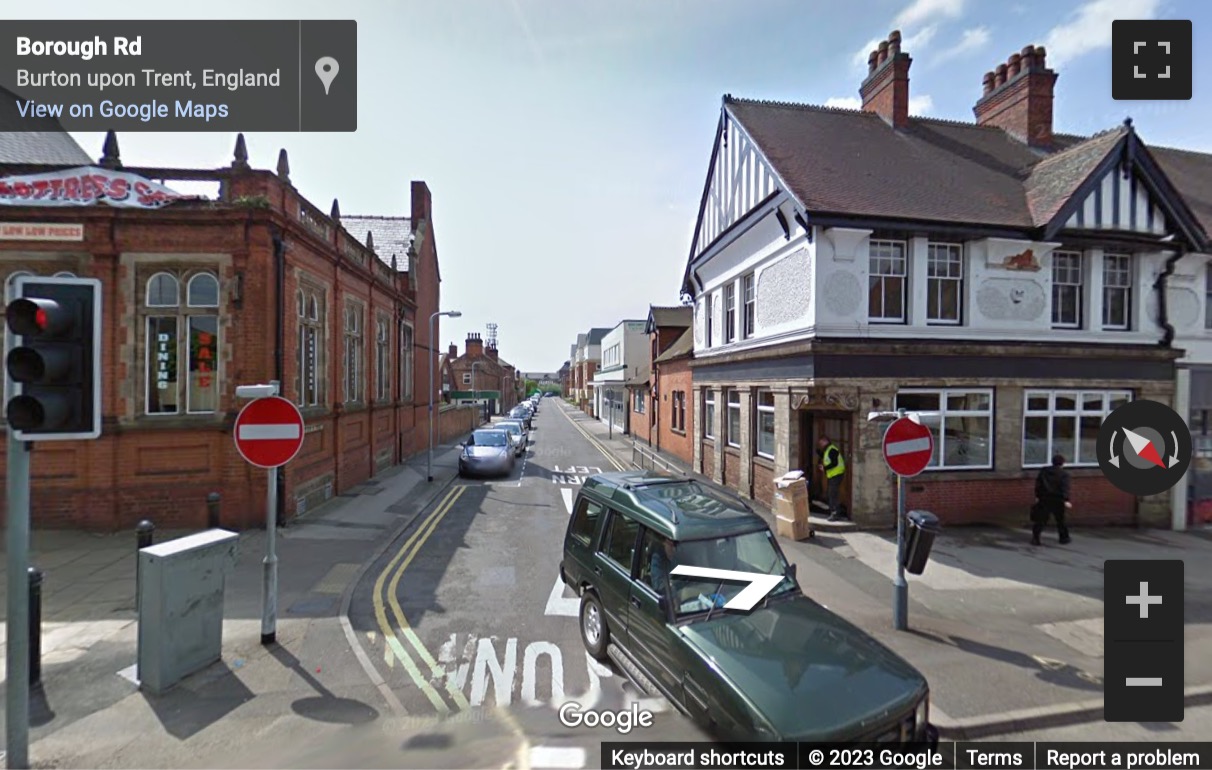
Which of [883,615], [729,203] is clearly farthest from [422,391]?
[883,615]

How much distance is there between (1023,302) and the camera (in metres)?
11.2

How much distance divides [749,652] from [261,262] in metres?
11.4

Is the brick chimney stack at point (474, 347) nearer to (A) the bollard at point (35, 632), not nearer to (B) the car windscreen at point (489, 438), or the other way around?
(B) the car windscreen at point (489, 438)

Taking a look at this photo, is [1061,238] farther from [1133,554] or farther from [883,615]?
[883,615]

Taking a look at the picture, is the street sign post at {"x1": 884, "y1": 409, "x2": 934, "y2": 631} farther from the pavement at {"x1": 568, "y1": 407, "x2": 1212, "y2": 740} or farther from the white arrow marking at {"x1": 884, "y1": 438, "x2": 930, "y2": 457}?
the pavement at {"x1": 568, "y1": 407, "x2": 1212, "y2": 740}

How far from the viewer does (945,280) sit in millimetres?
11188

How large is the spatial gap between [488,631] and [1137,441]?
490 inches

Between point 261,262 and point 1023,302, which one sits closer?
point 261,262

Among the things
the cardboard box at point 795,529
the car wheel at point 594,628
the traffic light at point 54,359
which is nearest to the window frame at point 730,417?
the cardboard box at point 795,529

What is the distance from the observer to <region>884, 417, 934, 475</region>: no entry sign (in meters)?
6.41

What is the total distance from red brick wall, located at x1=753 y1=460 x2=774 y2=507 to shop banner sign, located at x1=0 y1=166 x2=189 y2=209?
46.8 ft

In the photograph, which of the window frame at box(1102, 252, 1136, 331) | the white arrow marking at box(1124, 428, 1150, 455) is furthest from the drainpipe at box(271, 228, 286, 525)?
the window frame at box(1102, 252, 1136, 331)

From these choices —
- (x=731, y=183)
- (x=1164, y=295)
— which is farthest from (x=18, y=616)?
(x=1164, y=295)
